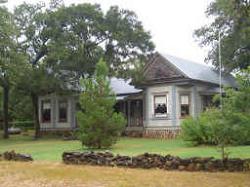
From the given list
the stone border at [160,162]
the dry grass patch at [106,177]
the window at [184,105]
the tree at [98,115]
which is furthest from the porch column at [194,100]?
the dry grass patch at [106,177]

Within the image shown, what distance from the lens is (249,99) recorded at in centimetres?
1546

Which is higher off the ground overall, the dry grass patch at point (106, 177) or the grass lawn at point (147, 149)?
the grass lawn at point (147, 149)

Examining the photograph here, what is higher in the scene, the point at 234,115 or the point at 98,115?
the point at 98,115

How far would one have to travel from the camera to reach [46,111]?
162 ft

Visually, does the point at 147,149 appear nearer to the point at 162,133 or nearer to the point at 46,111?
the point at 162,133

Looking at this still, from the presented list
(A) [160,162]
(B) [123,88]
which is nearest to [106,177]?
(A) [160,162]

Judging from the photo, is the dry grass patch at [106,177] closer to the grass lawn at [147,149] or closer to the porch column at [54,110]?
the grass lawn at [147,149]

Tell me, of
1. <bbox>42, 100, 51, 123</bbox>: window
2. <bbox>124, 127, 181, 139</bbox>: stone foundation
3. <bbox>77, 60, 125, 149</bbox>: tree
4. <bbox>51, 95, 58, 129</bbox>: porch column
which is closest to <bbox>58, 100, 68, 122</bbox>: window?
<bbox>51, 95, 58, 129</bbox>: porch column

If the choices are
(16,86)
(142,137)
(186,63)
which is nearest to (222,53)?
(186,63)

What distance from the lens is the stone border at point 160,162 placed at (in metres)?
16.5

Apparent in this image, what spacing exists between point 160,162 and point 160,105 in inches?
854

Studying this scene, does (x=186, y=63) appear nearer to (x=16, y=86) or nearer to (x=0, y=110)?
(x=16, y=86)

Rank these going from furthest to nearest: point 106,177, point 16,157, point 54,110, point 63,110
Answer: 1. point 54,110
2. point 63,110
3. point 16,157
4. point 106,177

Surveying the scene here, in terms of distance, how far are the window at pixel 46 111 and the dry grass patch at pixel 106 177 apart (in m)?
30.7
